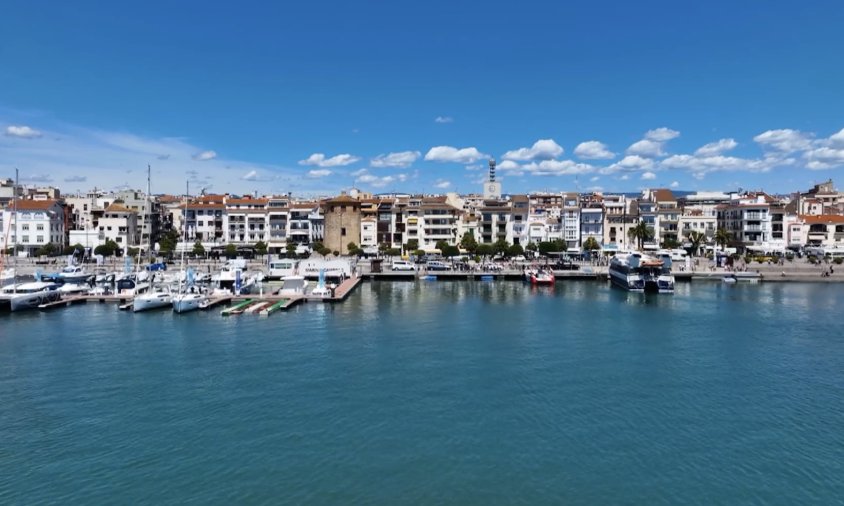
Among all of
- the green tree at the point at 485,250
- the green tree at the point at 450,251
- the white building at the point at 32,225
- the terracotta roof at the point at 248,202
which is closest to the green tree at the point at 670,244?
the green tree at the point at 485,250

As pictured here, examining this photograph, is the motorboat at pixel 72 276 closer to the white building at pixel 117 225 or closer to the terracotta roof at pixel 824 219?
the white building at pixel 117 225

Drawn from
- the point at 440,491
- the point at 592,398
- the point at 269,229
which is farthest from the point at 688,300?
the point at 269,229

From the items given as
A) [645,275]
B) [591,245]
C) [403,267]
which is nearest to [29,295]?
[403,267]

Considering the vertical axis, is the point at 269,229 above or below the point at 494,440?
above

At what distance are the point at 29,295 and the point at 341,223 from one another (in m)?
48.9

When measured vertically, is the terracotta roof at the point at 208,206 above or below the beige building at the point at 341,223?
above

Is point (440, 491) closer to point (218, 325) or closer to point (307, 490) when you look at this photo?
point (307, 490)

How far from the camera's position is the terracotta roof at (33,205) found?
276ft

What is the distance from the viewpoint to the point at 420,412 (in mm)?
21766

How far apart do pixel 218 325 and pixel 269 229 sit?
5566 cm

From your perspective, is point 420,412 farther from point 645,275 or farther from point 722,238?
point 722,238

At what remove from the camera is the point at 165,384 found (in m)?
25.0

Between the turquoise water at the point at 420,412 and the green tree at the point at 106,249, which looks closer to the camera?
the turquoise water at the point at 420,412

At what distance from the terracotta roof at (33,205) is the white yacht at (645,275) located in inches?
3042
